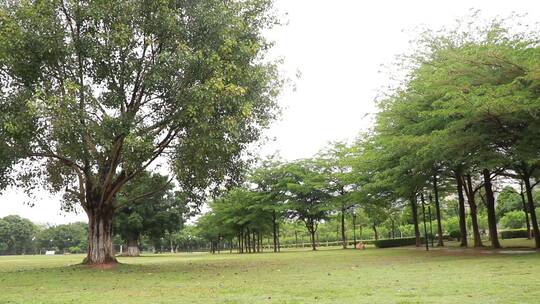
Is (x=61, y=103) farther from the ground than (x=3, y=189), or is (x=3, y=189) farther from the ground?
(x=61, y=103)

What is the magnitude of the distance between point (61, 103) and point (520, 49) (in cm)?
1586

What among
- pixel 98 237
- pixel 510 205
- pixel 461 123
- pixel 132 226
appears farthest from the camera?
pixel 132 226

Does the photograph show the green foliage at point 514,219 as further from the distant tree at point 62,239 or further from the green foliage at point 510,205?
the distant tree at point 62,239

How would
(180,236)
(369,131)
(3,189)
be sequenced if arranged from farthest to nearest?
1. (180,236)
2. (369,131)
3. (3,189)

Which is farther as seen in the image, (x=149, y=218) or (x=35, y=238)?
(x=35, y=238)

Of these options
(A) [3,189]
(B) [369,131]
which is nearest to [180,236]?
(B) [369,131]

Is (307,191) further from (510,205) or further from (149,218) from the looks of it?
(510,205)

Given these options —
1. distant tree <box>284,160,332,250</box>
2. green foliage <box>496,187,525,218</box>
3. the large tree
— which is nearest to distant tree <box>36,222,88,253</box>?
distant tree <box>284,160,332,250</box>

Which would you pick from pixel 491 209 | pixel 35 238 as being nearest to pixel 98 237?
pixel 491 209

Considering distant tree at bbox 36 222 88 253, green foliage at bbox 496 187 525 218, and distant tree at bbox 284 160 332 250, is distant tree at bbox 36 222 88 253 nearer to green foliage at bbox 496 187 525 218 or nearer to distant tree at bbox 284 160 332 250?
distant tree at bbox 284 160 332 250

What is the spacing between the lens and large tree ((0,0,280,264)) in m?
15.8

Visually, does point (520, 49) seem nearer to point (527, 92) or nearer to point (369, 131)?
point (527, 92)

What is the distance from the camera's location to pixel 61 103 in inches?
608

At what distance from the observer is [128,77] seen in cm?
1697
